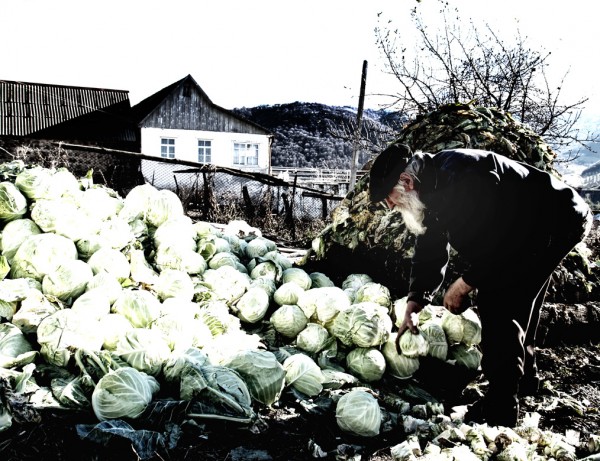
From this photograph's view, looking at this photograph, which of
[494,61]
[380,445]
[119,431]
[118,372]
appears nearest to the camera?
[119,431]

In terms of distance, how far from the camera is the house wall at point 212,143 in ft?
108

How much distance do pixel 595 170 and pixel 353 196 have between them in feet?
399

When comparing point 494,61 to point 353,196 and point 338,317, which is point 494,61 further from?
point 338,317

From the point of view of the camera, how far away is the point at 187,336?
3236 mm

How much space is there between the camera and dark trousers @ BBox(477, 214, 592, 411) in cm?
320

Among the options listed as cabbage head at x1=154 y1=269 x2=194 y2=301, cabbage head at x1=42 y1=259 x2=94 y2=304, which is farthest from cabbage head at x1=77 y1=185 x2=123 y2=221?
cabbage head at x1=154 y1=269 x2=194 y2=301

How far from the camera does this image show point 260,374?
300 centimetres

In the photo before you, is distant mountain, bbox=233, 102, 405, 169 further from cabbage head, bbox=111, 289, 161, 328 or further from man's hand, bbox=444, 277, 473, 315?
cabbage head, bbox=111, 289, 161, 328

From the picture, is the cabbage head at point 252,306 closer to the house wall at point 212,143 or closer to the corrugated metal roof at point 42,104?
the house wall at point 212,143

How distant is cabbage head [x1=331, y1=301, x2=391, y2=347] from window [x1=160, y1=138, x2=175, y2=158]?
3183cm

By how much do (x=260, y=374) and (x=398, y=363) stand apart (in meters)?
1.21

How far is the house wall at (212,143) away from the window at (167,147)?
208mm

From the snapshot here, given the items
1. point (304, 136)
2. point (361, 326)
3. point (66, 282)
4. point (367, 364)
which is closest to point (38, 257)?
point (66, 282)

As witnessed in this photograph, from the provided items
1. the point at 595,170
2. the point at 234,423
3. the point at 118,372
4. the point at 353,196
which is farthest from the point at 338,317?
the point at 595,170
